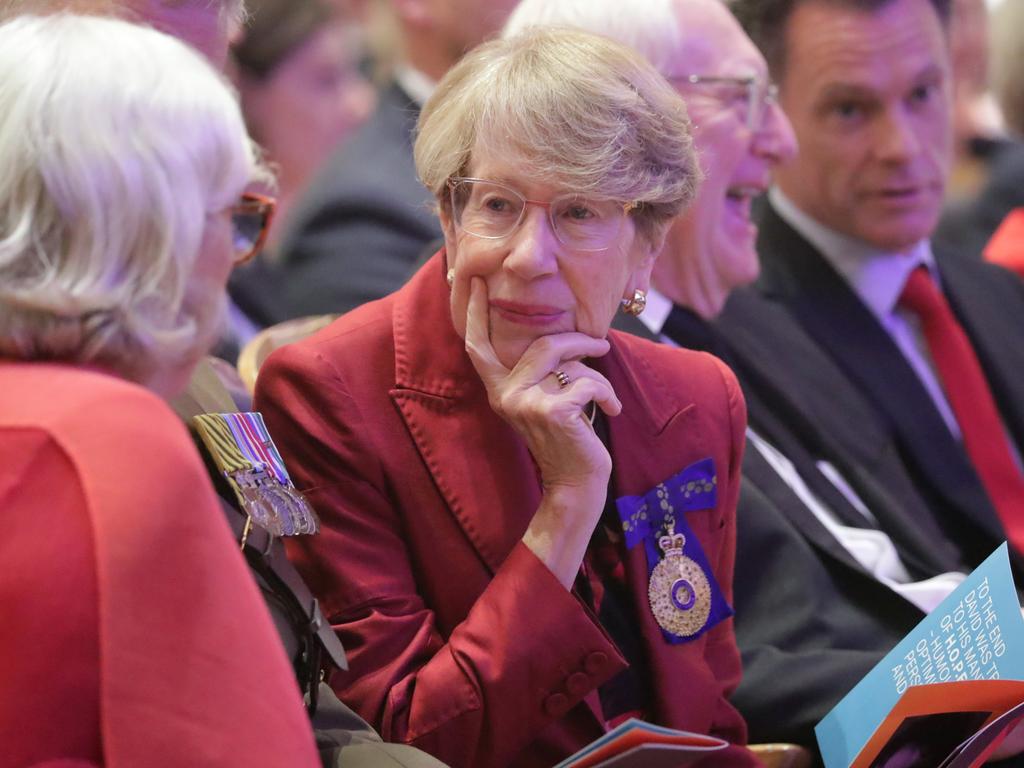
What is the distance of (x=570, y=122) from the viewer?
211 cm

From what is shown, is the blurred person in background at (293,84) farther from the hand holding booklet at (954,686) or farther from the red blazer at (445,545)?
the hand holding booklet at (954,686)

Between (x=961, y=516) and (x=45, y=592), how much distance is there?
2490 mm

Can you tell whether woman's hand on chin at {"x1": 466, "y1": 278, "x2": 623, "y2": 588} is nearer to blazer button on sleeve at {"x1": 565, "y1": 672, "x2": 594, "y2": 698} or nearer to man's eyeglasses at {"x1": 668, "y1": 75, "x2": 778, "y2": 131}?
blazer button on sleeve at {"x1": 565, "y1": 672, "x2": 594, "y2": 698}

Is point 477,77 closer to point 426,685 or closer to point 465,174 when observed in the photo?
point 465,174

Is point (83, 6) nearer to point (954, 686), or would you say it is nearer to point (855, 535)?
point (954, 686)

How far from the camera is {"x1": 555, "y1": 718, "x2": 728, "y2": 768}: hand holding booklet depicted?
186cm

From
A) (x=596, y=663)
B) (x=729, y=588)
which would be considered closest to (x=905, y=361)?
(x=729, y=588)

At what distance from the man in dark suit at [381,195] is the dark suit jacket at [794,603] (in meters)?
1.61

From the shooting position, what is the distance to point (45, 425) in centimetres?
153

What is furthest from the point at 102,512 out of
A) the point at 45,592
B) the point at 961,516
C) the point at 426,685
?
the point at 961,516

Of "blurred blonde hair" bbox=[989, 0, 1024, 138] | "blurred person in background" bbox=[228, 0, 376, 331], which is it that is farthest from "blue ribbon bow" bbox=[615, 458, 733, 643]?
"blurred person in background" bbox=[228, 0, 376, 331]

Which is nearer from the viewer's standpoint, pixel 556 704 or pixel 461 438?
pixel 556 704

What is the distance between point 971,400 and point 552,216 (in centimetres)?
192

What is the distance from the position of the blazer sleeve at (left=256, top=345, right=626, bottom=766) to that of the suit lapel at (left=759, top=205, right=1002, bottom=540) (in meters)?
1.64
